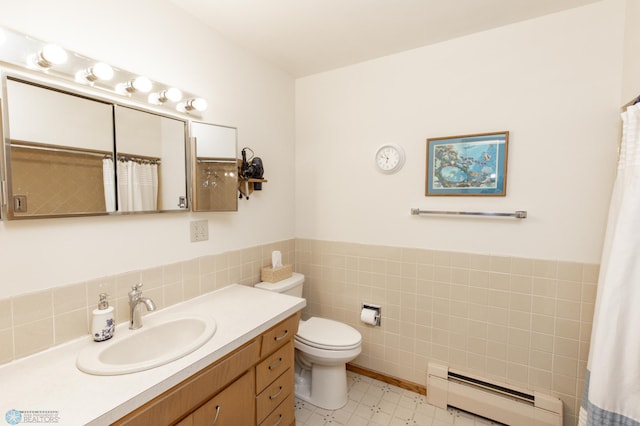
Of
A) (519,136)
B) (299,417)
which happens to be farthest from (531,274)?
(299,417)

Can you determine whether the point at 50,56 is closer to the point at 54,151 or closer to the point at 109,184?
the point at 54,151

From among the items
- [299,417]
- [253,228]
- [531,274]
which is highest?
[253,228]

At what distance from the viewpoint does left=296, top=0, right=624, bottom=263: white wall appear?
1590 mm

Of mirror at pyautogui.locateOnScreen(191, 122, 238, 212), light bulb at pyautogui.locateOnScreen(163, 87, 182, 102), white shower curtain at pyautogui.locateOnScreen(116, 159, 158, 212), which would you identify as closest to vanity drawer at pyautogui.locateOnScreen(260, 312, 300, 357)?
mirror at pyautogui.locateOnScreen(191, 122, 238, 212)

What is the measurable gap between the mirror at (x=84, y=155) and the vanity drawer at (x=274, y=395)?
42.6 inches

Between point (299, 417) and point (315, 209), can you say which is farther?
point (315, 209)

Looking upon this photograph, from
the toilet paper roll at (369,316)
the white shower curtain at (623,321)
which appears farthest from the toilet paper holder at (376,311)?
the white shower curtain at (623,321)

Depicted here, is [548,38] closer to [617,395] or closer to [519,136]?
[519,136]

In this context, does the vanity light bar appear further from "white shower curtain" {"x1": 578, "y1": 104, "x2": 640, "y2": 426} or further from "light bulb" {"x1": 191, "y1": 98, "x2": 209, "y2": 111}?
"white shower curtain" {"x1": 578, "y1": 104, "x2": 640, "y2": 426}

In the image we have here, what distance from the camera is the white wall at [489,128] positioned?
1.59 m

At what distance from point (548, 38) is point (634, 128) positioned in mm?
760

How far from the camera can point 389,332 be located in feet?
7.30

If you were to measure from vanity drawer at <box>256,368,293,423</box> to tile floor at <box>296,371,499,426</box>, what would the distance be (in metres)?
0.40
